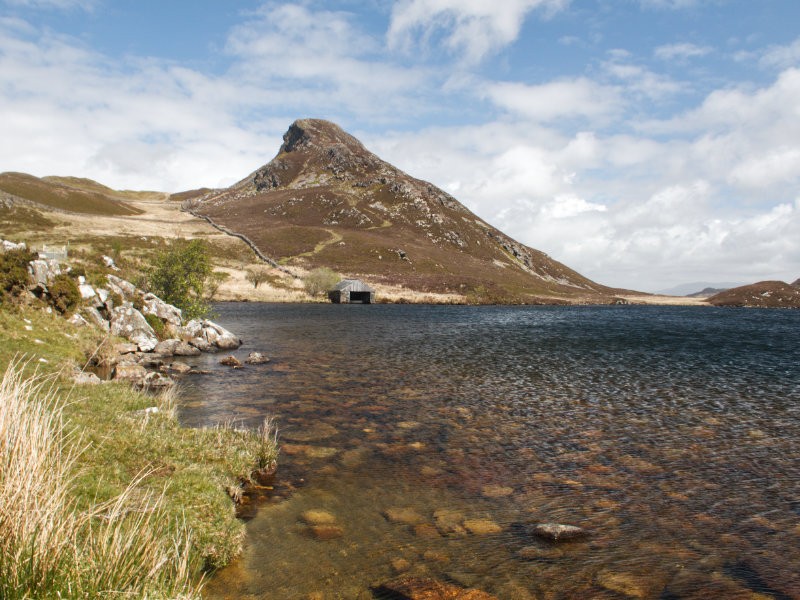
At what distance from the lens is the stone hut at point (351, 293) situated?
96.2m

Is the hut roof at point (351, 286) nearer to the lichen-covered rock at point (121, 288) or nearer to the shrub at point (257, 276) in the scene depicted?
the shrub at point (257, 276)

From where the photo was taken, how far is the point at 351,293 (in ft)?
322

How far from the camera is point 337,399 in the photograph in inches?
865

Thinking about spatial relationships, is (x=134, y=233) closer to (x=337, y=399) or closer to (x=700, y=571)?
(x=337, y=399)

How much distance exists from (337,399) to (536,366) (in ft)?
53.2

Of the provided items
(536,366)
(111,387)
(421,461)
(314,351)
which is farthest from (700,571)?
(314,351)

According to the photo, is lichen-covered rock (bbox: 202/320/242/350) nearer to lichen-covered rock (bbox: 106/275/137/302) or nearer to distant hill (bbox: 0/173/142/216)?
lichen-covered rock (bbox: 106/275/137/302)

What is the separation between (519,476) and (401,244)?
5380 inches

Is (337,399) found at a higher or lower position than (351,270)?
lower

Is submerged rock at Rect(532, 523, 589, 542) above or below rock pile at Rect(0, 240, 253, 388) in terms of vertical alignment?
below

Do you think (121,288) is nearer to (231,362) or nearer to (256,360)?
(231,362)

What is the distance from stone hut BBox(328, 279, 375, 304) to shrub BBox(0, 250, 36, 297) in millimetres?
69608

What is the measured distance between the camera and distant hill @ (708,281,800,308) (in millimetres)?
133512

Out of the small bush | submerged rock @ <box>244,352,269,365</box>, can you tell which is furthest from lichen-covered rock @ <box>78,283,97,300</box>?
submerged rock @ <box>244,352,269,365</box>
